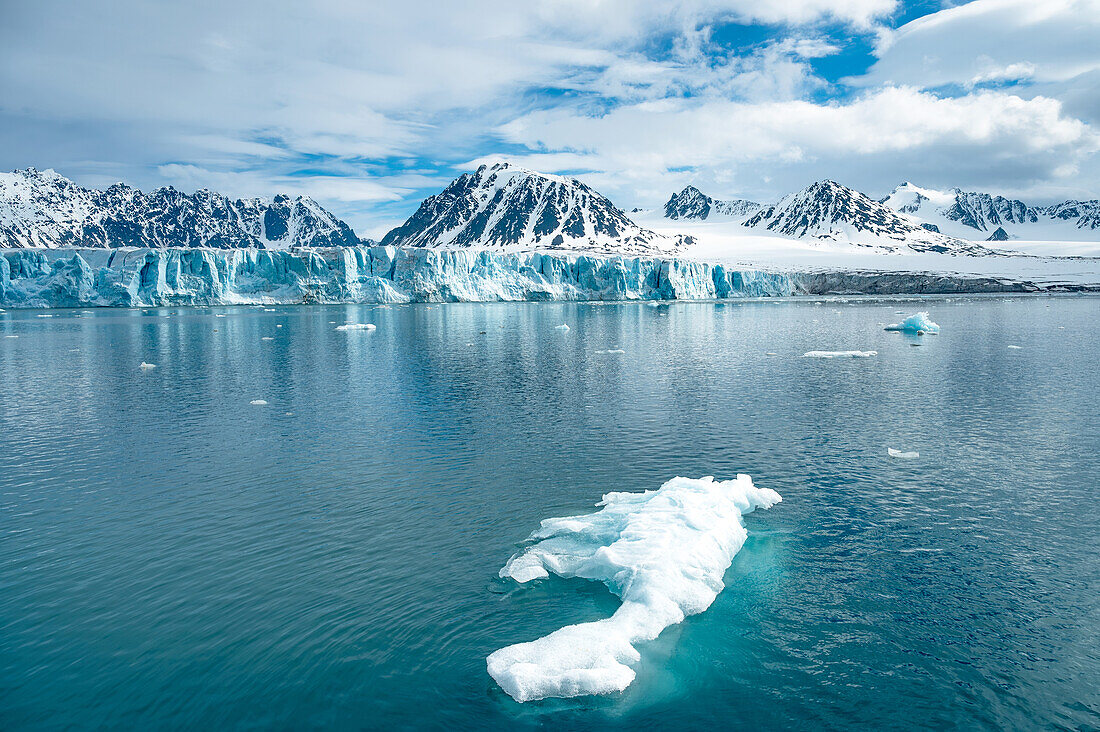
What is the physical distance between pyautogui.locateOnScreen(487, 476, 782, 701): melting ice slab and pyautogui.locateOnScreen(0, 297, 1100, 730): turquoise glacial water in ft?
0.95

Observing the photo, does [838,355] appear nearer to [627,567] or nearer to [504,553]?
[627,567]

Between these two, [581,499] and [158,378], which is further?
[158,378]

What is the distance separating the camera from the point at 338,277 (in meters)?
111

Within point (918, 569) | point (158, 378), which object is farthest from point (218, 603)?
point (158, 378)

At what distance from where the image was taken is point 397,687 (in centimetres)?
877

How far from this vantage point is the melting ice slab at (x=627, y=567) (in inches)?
340

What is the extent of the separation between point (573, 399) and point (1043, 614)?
1869 centimetres

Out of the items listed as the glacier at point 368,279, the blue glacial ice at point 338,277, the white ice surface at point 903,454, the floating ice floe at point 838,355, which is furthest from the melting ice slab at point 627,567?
the glacier at point 368,279

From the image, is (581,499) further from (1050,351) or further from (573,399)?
(1050,351)

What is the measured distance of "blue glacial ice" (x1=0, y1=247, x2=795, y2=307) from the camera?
102 m

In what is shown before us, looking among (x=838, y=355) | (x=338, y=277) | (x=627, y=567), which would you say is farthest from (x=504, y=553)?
(x=338, y=277)

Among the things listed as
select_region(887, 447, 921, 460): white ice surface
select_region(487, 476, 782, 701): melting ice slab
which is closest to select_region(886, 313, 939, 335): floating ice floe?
select_region(887, 447, 921, 460): white ice surface

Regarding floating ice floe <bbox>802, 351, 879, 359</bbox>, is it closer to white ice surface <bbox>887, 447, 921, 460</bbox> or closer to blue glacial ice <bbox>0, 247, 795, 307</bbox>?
white ice surface <bbox>887, 447, 921, 460</bbox>

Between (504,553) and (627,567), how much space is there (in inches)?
106
